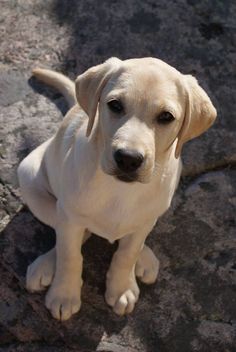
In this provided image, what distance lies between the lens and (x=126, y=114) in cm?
282

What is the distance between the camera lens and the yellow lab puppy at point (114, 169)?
2.80m

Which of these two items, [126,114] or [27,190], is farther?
[27,190]

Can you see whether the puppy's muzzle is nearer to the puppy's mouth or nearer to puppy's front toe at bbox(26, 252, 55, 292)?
the puppy's mouth

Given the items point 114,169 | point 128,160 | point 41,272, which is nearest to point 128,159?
point 128,160

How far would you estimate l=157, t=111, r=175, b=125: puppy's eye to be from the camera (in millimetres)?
2826

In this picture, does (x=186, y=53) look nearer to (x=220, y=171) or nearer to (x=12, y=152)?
(x=220, y=171)

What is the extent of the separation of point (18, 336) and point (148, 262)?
78 cm

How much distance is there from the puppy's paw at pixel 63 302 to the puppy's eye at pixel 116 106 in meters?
1.12

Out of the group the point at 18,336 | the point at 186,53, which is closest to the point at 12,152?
the point at 18,336

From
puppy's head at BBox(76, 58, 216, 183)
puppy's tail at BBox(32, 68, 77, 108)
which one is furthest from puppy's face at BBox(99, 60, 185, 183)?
puppy's tail at BBox(32, 68, 77, 108)

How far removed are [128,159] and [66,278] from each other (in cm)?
101

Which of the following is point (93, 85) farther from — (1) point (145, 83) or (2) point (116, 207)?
(2) point (116, 207)

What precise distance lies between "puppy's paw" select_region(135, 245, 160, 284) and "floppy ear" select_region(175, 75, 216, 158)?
906mm

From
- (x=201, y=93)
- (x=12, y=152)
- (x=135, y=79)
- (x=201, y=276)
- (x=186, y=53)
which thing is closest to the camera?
(x=135, y=79)
